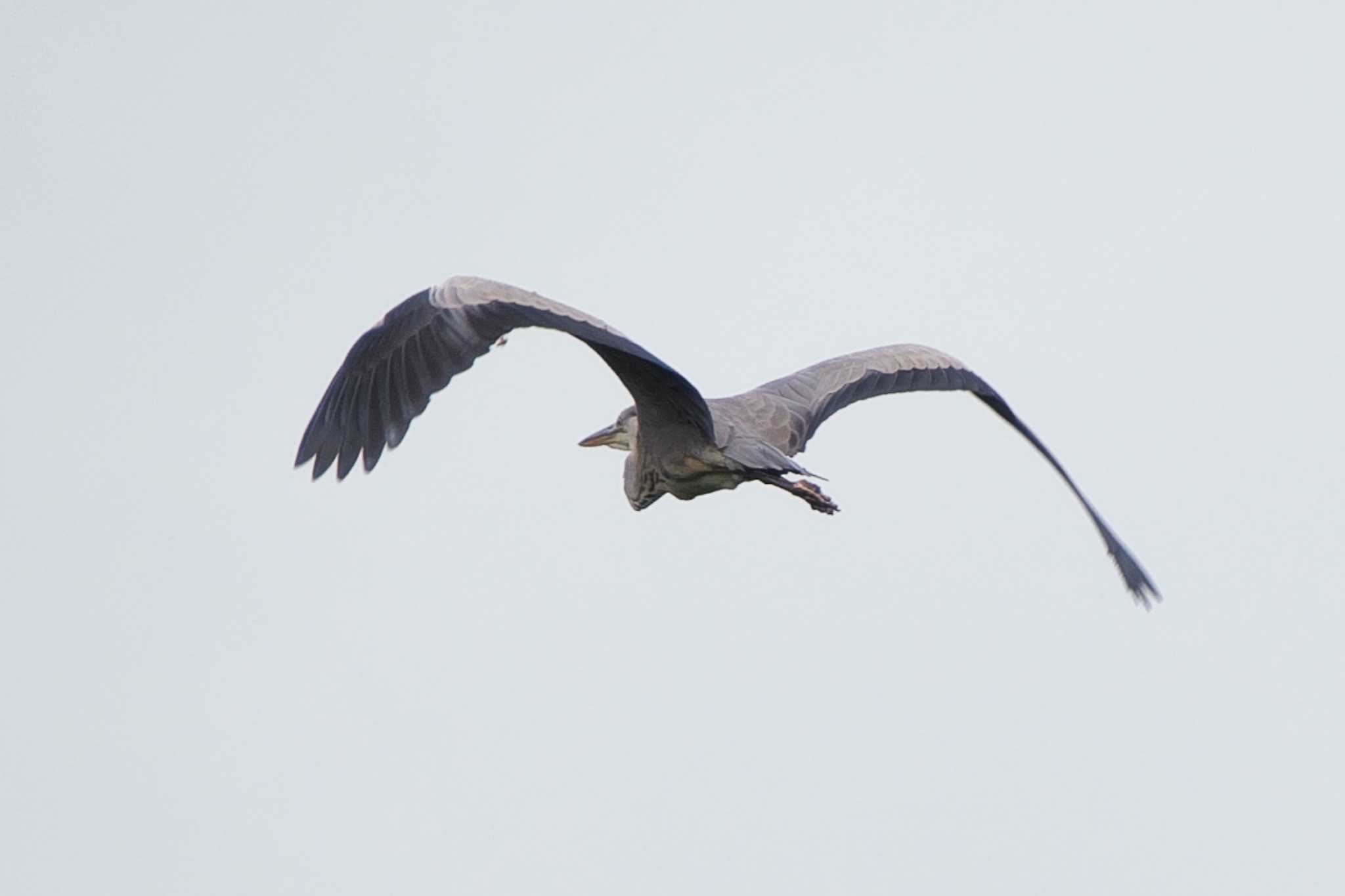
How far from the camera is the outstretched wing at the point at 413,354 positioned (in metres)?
9.51

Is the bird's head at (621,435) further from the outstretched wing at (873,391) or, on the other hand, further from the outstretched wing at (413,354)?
the outstretched wing at (413,354)

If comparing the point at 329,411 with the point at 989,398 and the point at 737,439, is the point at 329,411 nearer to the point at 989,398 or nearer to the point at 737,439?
the point at 737,439

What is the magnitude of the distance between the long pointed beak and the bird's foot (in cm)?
133

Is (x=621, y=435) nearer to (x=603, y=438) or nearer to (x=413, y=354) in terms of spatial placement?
(x=603, y=438)

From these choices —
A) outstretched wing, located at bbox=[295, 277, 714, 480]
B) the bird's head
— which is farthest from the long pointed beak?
outstretched wing, located at bbox=[295, 277, 714, 480]

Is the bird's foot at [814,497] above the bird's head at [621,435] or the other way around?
the other way around

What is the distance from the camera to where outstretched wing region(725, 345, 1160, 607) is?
11.8 metres

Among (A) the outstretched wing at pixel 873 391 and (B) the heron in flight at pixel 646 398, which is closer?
(B) the heron in flight at pixel 646 398

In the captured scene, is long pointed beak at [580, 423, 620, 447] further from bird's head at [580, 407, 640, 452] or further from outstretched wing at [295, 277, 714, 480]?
outstretched wing at [295, 277, 714, 480]

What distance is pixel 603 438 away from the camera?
12.2 m

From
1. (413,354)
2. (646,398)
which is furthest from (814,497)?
(413,354)

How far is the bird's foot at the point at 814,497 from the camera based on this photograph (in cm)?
1112

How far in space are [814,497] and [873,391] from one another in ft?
5.06

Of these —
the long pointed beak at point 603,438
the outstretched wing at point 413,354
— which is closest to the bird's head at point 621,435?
the long pointed beak at point 603,438
